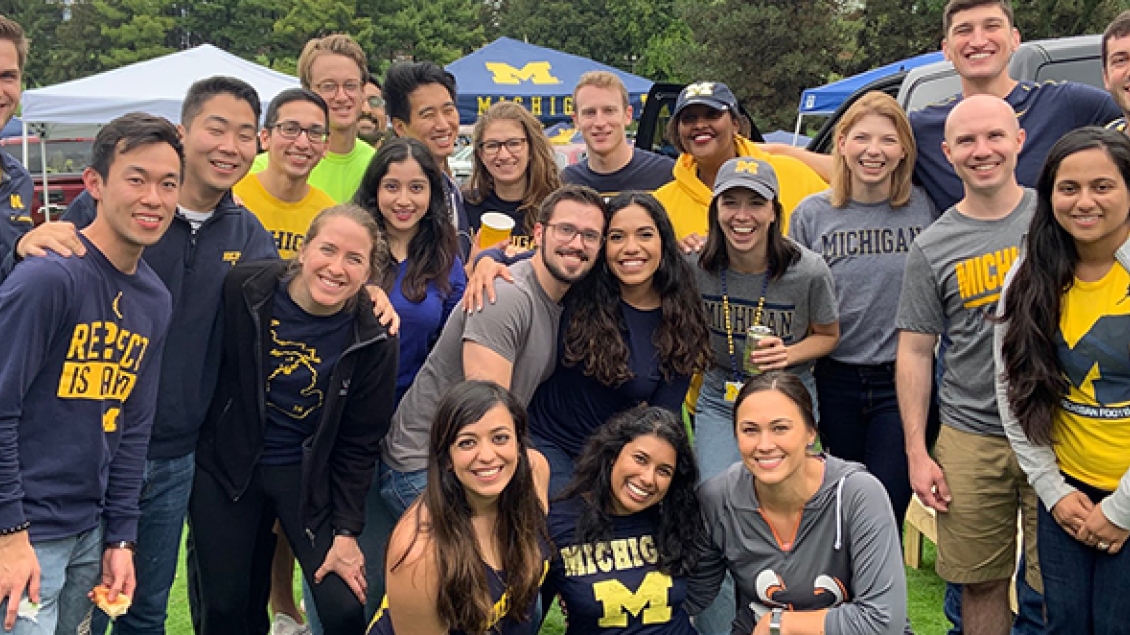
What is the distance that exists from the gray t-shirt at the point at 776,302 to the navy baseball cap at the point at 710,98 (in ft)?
2.85

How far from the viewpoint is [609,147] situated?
5.10 meters

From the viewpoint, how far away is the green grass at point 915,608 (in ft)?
16.4

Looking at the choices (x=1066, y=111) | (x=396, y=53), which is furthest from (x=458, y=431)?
(x=396, y=53)

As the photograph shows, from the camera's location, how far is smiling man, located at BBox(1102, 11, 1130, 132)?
410cm

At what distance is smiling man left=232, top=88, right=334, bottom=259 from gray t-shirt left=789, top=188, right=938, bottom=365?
2.29m

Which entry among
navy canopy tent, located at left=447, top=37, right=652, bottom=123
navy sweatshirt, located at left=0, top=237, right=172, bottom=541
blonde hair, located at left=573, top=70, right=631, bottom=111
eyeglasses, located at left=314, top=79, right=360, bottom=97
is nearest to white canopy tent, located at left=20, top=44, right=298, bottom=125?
navy canopy tent, located at left=447, top=37, right=652, bottom=123

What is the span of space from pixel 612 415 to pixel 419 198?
1258 millimetres

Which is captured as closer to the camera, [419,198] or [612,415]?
[612,415]

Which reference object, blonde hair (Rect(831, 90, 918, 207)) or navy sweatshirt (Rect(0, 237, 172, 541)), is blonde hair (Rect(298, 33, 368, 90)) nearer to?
navy sweatshirt (Rect(0, 237, 172, 541))

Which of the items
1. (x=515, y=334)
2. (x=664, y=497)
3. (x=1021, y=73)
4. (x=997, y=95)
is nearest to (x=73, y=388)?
(x=515, y=334)

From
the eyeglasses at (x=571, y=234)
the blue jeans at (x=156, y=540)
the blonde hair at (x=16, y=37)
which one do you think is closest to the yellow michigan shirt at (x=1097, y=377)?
the eyeglasses at (x=571, y=234)

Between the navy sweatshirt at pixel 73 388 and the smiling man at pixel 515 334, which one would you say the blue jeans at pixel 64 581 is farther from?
the smiling man at pixel 515 334

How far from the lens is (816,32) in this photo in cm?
2645

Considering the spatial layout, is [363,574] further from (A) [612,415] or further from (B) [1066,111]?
(B) [1066,111]
